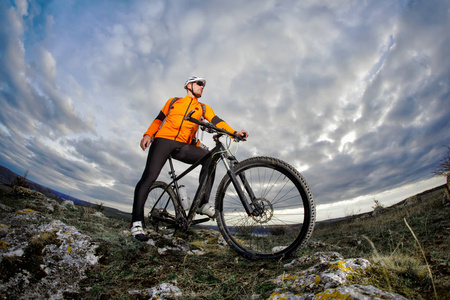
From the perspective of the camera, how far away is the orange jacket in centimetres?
379

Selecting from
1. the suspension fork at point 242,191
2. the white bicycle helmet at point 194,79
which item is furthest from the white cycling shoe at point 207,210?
the white bicycle helmet at point 194,79

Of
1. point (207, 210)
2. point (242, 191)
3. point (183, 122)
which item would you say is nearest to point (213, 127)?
point (183, 122)

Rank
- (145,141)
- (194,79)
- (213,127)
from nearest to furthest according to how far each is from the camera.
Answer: (213,127), (145,141), (194,79)

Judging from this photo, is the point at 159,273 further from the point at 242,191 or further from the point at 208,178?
the point at 208,178

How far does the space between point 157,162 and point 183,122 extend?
88 centimetres

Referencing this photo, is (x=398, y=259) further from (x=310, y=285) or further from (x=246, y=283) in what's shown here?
(x=246, y=283)

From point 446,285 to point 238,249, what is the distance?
6.58ft

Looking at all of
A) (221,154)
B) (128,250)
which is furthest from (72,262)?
(221,154)

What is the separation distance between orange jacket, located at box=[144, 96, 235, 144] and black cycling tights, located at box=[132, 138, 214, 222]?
135 mm

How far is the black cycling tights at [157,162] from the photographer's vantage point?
3.57 metres

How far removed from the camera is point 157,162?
367 cm

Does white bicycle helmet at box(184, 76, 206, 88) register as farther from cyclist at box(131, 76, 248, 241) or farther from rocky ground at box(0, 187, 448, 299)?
rocky ground at box(0, 187, 448, 299)

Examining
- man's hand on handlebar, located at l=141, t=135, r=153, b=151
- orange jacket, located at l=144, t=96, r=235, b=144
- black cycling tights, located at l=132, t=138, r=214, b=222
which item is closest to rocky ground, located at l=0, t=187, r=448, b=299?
black cycling tights, located at l=132, t=138, r=214, b=222

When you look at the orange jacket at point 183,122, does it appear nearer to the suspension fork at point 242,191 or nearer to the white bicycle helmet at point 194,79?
the white bicycle helmet at point 194,79
